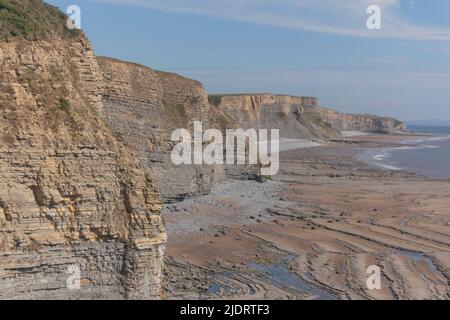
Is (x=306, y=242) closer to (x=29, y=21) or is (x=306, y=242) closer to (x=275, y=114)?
(x=29, y=21)

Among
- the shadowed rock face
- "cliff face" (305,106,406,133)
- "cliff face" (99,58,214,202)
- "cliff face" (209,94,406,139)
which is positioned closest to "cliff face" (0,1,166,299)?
"cliff face" (99,58,214,202)

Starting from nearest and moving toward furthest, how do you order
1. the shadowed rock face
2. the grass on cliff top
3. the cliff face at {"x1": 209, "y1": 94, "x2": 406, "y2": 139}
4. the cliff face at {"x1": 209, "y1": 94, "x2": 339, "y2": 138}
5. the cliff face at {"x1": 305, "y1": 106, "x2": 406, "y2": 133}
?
the grass on cliff top
the shadowed rock face
the cliff face at {"x1": 209, "y1": 94, "x2": 339, "y2": 138}
the cliff face at {"x1": 209, "y1": 94, "x2": 406, "y2": 139}
the cliff face at {"x1": 305, "y1": 106, "x2": 406, "y2": 133}

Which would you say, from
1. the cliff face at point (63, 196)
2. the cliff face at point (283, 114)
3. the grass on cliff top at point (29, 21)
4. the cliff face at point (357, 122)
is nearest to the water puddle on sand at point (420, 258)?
the cliff face at point (63, 196)

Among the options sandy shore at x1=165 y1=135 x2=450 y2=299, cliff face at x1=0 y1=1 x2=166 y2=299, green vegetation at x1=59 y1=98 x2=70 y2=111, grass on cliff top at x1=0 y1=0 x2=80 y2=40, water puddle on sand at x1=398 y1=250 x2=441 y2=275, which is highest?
grass on cliff top at x1=0 y1=0 x2=80 y2=40

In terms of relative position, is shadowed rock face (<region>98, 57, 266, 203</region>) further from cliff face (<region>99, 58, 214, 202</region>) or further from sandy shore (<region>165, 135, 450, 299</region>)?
sandy shore (<region>165, 135, 450, 299</region>)

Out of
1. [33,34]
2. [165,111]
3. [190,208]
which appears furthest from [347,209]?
[33,34]

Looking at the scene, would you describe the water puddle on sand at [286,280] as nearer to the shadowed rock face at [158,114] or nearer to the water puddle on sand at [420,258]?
the water puddle on sand at [420,258]

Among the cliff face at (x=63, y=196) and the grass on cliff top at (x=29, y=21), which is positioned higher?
the grass on cliff top at (x=29, y=21)
